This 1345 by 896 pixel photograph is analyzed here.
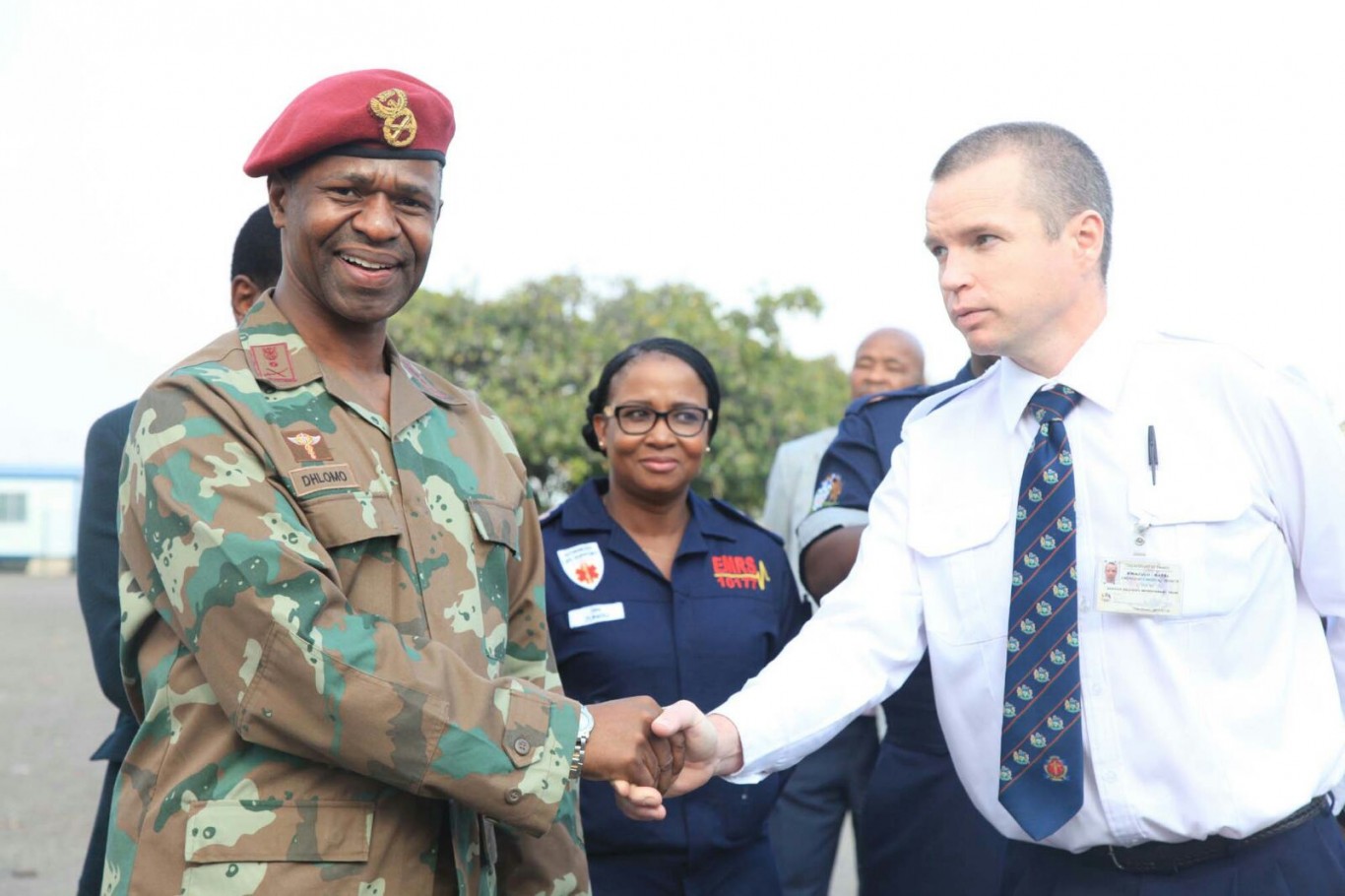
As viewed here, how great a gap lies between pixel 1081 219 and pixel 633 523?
68.3 inches

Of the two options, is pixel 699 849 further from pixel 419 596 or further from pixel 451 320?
pixel 451 320

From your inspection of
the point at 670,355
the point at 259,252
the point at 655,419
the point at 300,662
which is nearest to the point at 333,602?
the point at 300,662

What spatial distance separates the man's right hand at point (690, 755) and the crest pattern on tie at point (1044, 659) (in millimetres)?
598

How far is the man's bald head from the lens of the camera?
6.25 meters

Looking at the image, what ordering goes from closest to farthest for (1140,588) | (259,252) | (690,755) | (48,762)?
(1140,588)
(690,755)
(259,252)
(48,762)

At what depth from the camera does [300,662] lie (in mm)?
2121

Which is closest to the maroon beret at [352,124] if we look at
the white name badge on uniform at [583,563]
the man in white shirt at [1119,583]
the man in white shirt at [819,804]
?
the man in white shirt at [1119,583]

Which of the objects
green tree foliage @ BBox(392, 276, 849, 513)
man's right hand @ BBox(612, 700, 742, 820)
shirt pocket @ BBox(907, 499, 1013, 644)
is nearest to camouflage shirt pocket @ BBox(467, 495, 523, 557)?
man's right hand @ BBox(612, 700, 742, 820)

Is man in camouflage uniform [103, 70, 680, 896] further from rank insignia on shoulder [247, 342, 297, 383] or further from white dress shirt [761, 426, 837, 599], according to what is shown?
white dress shirt [761, 426, 837, 599]

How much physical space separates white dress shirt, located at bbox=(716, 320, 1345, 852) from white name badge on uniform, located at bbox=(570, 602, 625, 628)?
2.74 ft

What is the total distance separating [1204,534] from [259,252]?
249cm

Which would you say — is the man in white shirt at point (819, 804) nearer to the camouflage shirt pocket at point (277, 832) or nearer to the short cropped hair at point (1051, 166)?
the short cropped hair at point (1051, 166)

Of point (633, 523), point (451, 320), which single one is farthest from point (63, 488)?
point (633, 523)

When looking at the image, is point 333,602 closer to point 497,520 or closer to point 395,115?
point 497,520
